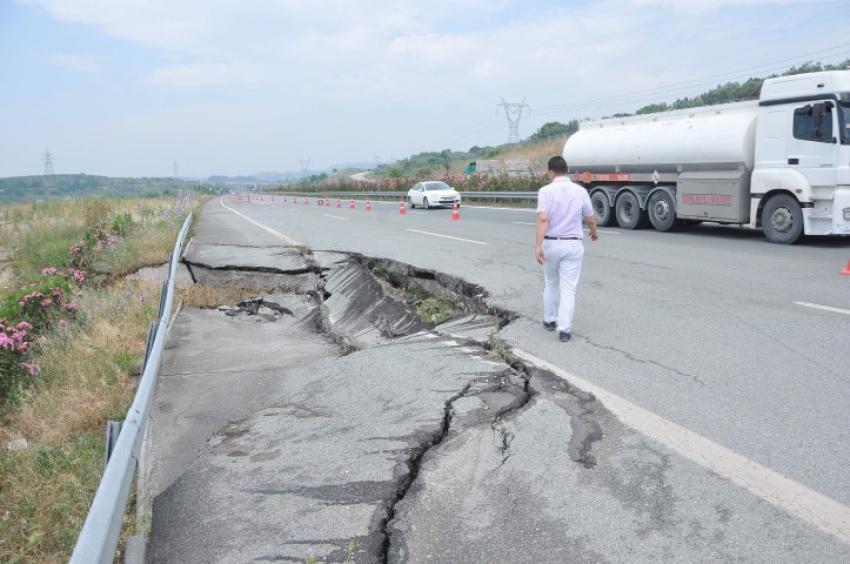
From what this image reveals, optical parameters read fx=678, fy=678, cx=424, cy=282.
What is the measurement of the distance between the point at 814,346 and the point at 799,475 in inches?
104

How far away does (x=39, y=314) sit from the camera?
8.48 metres

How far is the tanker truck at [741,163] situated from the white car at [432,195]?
1315cm

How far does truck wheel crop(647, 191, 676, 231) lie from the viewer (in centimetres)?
1525

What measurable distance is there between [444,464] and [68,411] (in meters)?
3.28

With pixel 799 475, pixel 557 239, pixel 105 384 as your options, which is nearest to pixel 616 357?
pixel 557 239

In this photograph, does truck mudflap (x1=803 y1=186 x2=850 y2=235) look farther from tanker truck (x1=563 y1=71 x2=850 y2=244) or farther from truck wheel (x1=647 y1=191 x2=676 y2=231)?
truck wheel (x1=647 y1=191 x2=676 y2=231)

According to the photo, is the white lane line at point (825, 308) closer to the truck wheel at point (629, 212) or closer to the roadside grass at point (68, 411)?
the roadside grass at point (68, 411)

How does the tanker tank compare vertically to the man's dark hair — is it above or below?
above

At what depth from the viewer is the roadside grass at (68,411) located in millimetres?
3750

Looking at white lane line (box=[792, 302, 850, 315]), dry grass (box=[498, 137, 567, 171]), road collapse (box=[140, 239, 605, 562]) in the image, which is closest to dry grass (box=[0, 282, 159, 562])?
road collapse (box=[140, 239, 605, 562])

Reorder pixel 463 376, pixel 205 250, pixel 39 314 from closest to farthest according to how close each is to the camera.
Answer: pixel 463 376, pixel 39 314, pixel 205 250

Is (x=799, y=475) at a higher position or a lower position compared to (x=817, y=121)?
lower

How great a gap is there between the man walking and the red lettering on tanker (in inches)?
343

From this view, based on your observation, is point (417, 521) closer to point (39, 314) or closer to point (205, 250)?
point (39, 314)
